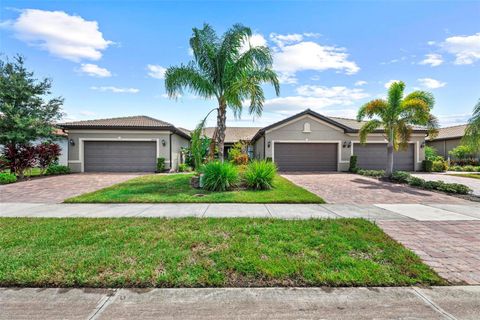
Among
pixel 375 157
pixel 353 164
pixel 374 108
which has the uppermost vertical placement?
pixel 374 108

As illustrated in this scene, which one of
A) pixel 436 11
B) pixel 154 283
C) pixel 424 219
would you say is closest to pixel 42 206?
pixel 154 283

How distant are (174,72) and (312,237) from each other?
30.1 feet

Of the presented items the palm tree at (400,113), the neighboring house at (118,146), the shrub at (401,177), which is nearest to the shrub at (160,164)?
the neighboring house at (118,146)

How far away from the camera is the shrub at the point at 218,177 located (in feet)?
30.6

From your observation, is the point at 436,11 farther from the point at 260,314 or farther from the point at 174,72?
the point at 260,314


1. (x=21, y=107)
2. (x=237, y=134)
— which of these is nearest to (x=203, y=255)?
(x=21, y=107)

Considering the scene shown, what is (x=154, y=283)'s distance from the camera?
281 cm

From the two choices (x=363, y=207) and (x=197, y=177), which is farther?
(x=197, y=177)

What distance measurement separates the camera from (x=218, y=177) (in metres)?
9.32

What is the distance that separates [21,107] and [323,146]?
68.9 feet

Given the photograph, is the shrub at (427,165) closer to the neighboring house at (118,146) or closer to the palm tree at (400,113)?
the palm tree at (400,113)

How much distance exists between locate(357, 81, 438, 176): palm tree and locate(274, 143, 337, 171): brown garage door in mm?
4496

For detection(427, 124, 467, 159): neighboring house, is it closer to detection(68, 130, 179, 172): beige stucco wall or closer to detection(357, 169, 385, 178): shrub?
detection(357, 169, 385, 178): shrub

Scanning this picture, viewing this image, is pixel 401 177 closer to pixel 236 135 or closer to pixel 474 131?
pixel 474 131
